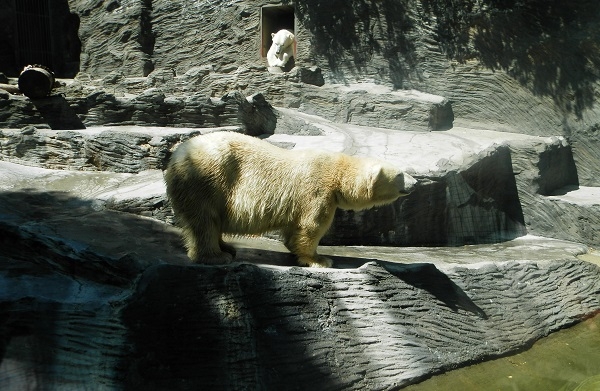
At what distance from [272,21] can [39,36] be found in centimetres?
948

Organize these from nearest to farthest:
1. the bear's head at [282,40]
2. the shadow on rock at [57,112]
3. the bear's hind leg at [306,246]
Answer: the bear's hind leg at [306,246]
the shadow on rock at [57,112]
the bear's head at [282,40]

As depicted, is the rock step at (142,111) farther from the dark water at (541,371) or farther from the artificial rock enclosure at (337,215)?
the dark water at (541,371)

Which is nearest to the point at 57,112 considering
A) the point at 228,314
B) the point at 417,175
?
the point at 417,175

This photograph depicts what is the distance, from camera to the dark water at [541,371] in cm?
443

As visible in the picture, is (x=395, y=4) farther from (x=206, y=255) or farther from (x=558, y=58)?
(x=206, y=255)

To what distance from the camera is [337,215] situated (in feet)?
21.6

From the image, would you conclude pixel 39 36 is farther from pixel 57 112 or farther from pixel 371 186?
pixel 371 186

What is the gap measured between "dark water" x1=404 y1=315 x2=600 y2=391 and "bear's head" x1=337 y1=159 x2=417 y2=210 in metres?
1.51

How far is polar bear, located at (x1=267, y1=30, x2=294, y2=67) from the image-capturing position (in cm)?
1438

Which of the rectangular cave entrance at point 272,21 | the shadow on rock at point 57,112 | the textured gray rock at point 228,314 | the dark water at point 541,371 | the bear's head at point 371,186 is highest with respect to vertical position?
the rectangular cave entrance at point 272,21

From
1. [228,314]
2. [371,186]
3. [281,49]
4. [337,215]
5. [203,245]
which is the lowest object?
[228,314]

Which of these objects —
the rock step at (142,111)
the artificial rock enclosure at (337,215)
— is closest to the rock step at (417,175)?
the artificial rock enclosure at (337,215)

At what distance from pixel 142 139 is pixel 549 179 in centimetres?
605

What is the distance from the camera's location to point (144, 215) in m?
6.05
